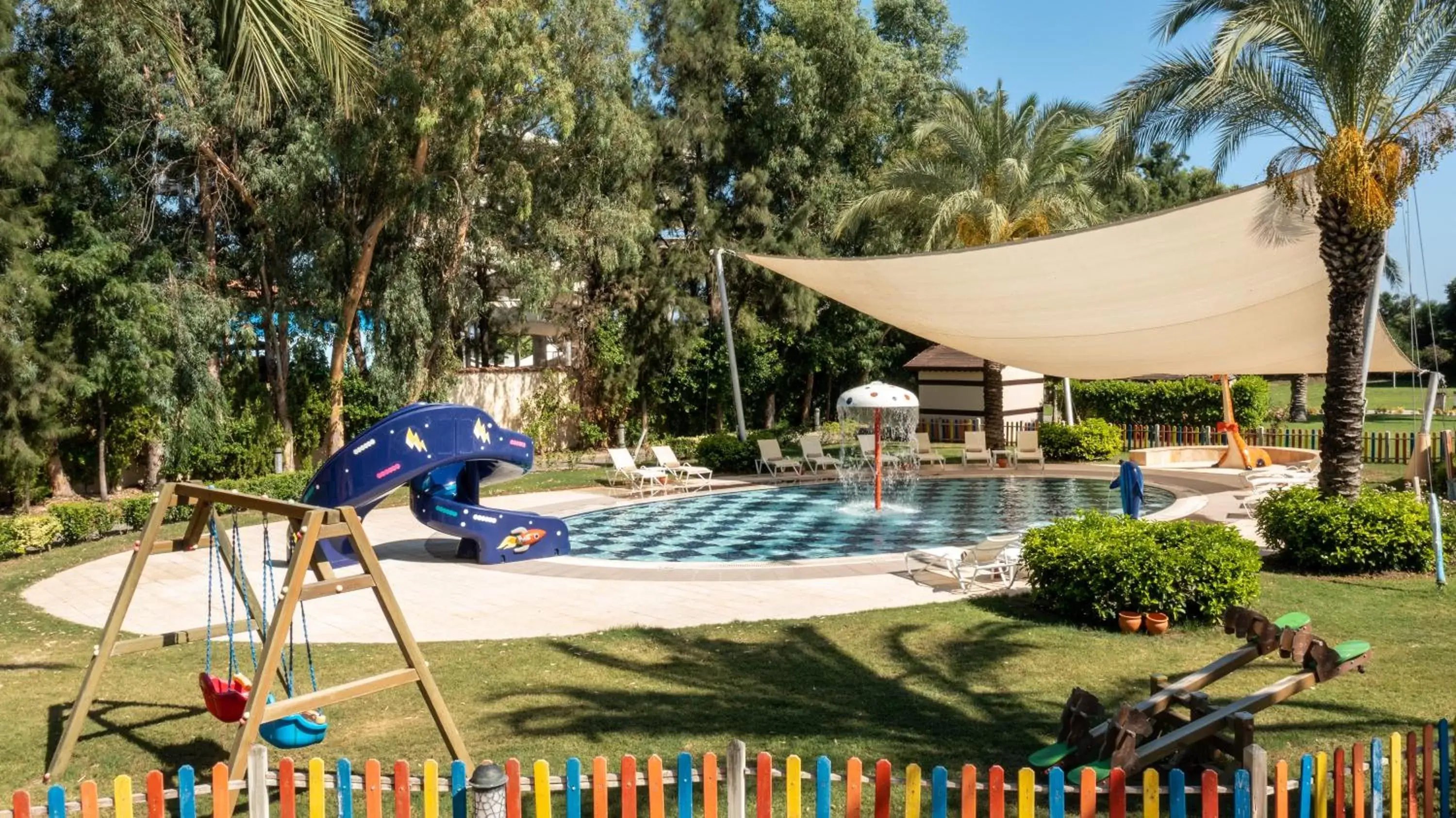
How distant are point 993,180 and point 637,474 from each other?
28.6 feet

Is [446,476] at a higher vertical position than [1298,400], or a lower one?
lower

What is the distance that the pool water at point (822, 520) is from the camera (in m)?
12.2

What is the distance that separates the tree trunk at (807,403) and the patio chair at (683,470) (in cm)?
1019

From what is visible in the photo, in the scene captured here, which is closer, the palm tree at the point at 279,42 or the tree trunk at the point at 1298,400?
the palm tree at the point at 279,42

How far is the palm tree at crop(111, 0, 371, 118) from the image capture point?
433cm

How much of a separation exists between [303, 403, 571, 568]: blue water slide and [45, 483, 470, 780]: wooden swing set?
4422 mm

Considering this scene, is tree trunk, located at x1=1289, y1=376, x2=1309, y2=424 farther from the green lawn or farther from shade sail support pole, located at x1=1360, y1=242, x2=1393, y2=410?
the green lawn

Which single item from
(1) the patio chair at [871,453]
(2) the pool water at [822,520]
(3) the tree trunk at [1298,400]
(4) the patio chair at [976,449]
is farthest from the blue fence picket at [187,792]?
(3) the tree trunk at [1298,400]

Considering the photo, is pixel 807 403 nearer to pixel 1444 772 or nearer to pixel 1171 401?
pixel 1171 401

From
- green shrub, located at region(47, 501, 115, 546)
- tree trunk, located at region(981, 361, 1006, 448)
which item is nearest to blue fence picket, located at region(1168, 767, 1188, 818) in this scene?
green shrub, located at region(47, 501, 115, 546)

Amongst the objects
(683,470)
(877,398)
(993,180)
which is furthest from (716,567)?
(993,180)

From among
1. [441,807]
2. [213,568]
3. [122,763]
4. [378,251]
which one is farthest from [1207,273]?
[378,251]

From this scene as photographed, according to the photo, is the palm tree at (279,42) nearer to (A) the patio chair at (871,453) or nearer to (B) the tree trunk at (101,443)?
(A) the patio chair at (871,453)

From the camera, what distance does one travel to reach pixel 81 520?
1327 centimetres
